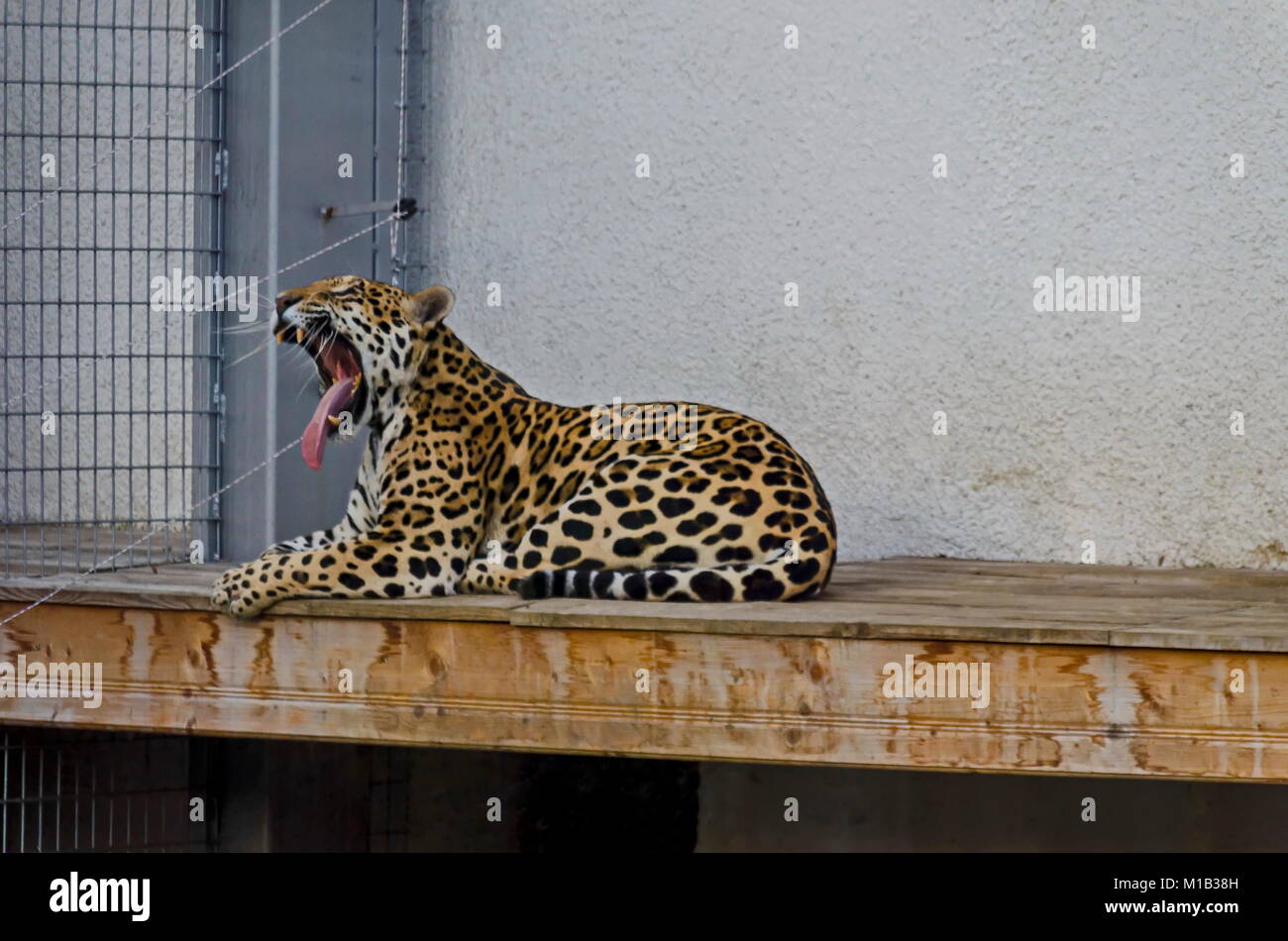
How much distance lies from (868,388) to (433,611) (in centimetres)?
220

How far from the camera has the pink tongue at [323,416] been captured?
446 centimetres

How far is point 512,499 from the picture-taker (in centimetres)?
461

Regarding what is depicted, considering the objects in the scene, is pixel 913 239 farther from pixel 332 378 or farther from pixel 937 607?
pixel 332 378

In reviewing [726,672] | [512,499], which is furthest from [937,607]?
[512,499]

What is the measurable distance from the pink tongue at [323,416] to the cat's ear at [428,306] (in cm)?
24

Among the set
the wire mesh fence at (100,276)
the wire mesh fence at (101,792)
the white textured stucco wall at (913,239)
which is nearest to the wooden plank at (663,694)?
the wire mesh fence at (101,792)

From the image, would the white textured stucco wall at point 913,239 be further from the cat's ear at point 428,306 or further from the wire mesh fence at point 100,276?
the cat's ear at point 428,306

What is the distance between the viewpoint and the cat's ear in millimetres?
4602

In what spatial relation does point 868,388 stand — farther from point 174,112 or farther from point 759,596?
point 174,112

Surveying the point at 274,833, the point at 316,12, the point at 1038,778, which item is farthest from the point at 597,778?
the point at 316,12

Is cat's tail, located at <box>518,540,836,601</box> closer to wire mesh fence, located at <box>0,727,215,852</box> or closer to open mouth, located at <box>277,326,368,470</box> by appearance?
open mouth, located at <box>277,326,368,470</box>

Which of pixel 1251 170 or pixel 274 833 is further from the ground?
pixel 1251 170

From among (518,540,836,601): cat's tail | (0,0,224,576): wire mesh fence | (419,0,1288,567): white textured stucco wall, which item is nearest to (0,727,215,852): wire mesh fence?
(0,0,224,576): wire mesh fence
